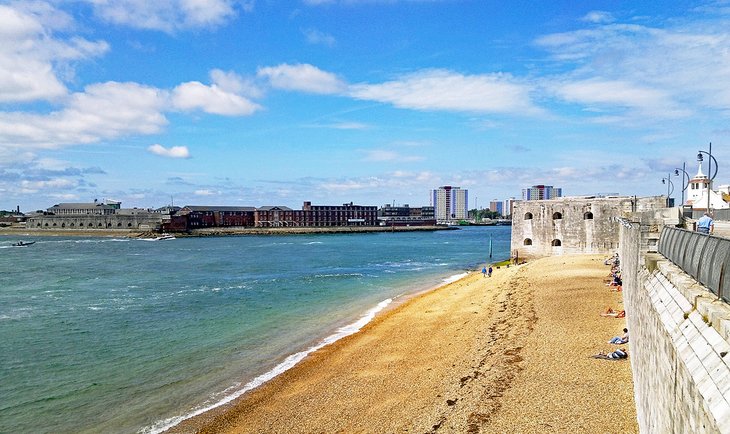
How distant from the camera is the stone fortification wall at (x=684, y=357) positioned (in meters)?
4.09

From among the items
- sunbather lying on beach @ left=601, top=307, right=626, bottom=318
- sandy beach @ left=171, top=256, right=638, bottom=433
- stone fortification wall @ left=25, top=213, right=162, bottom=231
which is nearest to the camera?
sandy beach @ left=171, top=256, right=638, bottom=433

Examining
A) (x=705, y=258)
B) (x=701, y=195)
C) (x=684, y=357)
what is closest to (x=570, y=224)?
(x=701, y=195)

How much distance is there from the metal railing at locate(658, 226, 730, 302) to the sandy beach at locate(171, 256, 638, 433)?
5.58 metres

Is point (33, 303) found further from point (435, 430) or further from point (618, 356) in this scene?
point (618, 356)

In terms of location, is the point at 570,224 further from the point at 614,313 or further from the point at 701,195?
the point at 614,313

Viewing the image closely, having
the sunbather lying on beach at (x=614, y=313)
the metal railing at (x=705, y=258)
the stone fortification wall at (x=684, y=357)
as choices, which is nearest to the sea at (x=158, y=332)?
the sunbather lying on beach at (x=614, y=313)

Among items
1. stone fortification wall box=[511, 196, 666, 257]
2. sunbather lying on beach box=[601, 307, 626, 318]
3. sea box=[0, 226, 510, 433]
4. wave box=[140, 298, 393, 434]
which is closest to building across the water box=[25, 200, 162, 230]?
sea box=[0, 226, 510, 433]

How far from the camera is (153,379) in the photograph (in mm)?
20719

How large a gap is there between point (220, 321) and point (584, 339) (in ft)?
70.3

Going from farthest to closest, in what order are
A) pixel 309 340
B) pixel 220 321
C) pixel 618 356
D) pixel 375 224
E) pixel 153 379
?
pixel 375 224 < pixel 220 321 < pixel 309 340 < pixel 153 379 < pixel 618 356

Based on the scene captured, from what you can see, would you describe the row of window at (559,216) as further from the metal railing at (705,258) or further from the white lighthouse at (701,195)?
the metal railing at (705,258)

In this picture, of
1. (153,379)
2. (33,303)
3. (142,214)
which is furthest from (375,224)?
(153,379)

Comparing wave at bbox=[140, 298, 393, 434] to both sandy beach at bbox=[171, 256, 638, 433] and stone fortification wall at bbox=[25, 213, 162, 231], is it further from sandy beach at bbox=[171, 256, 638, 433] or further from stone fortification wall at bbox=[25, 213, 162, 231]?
stone fortification wall at bbox=[25, 213, 162, 231]

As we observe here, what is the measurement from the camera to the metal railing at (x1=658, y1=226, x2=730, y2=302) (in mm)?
5330
